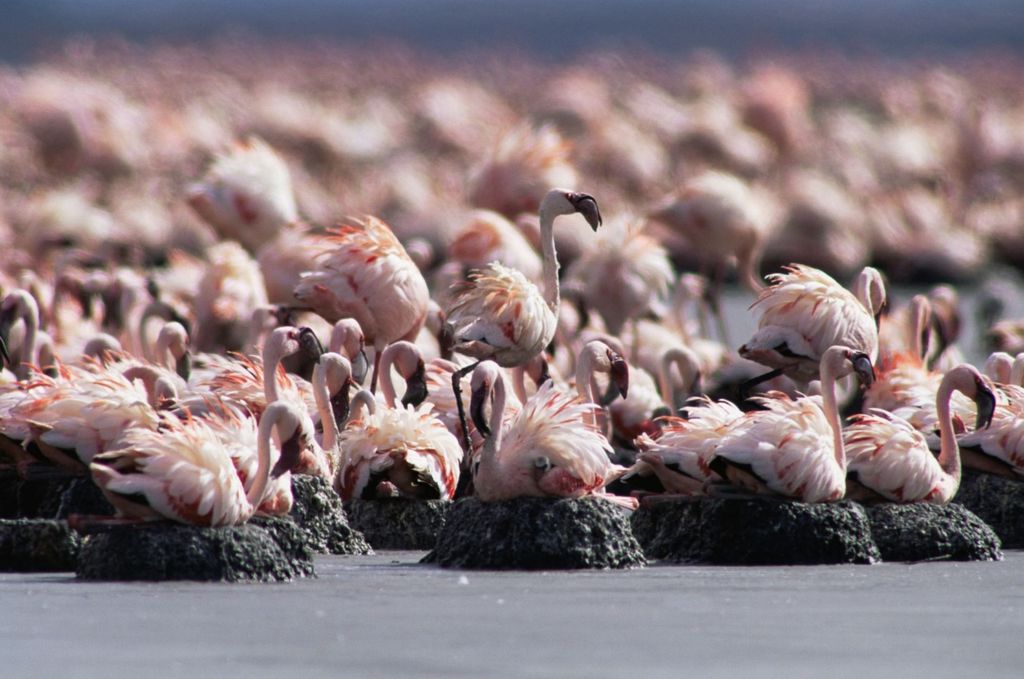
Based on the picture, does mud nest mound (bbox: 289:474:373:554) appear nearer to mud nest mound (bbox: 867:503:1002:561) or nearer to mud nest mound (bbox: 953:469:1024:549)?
mud nest mound (bbox: 867:503:1002:561)

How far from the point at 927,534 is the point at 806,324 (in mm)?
1988

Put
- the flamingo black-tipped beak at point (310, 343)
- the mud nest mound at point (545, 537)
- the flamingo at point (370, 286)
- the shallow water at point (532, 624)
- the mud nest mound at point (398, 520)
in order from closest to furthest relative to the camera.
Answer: the shallow water at point (532, 624)
the mud nest mound at point (545, 537)
the mud nest mound at point (398, 520)
the flamingo black-tipped beak at point (310, 343)
the flamingo at point (370, 286)

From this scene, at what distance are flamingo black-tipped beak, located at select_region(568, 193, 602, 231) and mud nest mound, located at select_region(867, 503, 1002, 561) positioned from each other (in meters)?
2.90

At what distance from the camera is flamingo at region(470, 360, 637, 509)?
35.8 ft

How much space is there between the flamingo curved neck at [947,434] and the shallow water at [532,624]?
1.09 metres

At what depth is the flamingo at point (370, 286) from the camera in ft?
47.9

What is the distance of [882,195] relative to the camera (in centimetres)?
3750

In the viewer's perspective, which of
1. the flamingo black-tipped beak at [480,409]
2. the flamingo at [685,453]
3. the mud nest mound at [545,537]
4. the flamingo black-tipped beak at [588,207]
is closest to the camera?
the mud nest mound at [545,537]

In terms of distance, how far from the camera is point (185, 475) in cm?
1006

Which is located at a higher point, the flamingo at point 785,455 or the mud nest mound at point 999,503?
the flamingo at point 785,455

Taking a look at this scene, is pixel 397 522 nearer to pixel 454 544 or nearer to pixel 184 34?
pixel 454 544

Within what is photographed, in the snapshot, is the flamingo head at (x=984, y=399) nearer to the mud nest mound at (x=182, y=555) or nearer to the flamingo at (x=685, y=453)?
the flamingo at (x=685, y=453)

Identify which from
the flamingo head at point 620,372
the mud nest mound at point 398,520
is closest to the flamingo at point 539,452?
the mud nest mound at point 398,520

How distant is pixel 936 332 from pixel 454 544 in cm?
854
